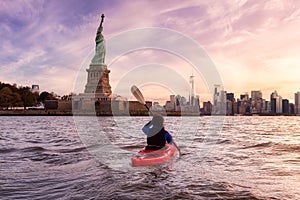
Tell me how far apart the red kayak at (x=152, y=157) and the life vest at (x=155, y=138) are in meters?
0.28

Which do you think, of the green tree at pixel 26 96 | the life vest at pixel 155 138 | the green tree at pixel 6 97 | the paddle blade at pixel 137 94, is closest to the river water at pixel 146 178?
the life vest at pixel 155 138

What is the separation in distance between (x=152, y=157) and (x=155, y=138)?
41.9 inches

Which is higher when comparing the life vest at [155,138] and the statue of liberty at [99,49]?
the statue of liberty at [99,49]

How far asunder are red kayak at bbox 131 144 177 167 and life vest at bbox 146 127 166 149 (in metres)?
0.28

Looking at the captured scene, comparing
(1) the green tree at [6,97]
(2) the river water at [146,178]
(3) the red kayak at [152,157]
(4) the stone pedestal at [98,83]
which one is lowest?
(2) the river water at [146,178]

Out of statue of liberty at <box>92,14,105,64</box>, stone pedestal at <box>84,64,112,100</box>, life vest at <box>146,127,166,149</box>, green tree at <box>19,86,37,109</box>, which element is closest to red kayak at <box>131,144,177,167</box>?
life vest at <box>146,127,166,149</box>

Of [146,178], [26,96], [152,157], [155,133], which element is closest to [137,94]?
[155,133]

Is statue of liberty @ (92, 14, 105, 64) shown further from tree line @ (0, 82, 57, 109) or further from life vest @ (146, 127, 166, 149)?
life vest @ (146, 127, 166, 149)

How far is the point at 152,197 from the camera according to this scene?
336 inches

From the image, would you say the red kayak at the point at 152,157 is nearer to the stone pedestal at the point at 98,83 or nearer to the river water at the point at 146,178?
the river water at the point at 146,178

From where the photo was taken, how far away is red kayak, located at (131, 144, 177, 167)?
500 inches

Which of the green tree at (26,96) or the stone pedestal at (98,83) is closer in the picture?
the stone pedestal at (98,83)

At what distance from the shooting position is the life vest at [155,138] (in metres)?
13.9

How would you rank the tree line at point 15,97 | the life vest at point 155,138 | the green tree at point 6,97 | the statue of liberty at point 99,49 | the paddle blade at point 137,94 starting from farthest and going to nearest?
the tree line at point 15,97 → the green tree at point 6,97 → the statue of liberty at point 99,49 → the paddle blade at point 137,94 → the life vest at point 155,138
